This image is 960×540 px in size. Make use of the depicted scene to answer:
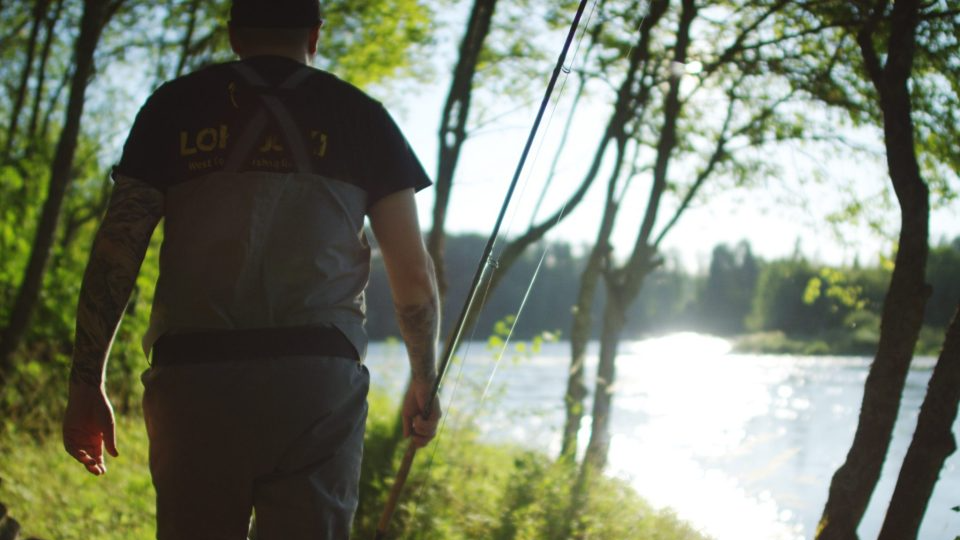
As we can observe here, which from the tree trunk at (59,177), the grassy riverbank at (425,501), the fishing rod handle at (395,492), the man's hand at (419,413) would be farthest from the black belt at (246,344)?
the tree trunk at (59,177)

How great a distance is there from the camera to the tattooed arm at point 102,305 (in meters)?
2.11

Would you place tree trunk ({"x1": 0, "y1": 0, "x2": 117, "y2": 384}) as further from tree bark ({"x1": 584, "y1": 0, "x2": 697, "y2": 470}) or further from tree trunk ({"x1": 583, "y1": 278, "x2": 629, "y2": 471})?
tree trunk ({"x1": 583, "y1": 278, "x2": 629, "y2": 471})

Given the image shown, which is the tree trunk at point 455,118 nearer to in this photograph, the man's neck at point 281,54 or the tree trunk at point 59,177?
the tree trunk at point 59,177

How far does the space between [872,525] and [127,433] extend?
6.86 m

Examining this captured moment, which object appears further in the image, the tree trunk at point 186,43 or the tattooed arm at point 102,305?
the tree trunk at point 186,43

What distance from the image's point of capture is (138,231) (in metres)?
2.12

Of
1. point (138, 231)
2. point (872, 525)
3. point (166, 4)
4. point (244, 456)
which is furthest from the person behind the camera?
point (166, 4)

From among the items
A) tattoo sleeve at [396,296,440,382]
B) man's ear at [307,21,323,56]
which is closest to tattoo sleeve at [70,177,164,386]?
man's ear at [307,21,323,56]

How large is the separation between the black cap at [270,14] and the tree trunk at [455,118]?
21.7 feet

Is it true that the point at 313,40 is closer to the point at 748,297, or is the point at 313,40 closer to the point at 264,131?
the point at 264,131

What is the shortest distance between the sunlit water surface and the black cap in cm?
144

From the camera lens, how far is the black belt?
1942 mm

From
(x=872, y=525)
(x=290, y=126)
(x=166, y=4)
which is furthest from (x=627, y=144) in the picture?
(x=290, y=126)

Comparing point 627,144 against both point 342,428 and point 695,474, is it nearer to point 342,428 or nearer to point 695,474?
point 695,474
